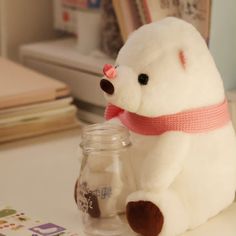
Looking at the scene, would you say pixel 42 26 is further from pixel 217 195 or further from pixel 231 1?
pixel 217 195

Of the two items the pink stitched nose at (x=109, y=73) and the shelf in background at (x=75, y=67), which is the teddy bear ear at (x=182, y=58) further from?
the shelf in background at (x=75, y=67)

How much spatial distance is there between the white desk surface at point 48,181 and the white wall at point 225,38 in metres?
0.23

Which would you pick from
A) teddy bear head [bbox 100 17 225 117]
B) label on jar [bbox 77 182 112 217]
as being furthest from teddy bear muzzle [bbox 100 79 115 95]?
label on jar [bbox 77 182 112 217]

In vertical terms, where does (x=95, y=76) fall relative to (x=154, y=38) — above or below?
below

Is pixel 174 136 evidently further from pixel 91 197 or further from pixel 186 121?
pixel 91 197

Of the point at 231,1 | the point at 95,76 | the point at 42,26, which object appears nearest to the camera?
the point at 231,1

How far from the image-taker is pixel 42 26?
5.59 feet

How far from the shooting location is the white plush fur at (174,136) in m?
0.86

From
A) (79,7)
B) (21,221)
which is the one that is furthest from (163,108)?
(79,7)

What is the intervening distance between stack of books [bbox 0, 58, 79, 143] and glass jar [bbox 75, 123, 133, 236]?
403mm

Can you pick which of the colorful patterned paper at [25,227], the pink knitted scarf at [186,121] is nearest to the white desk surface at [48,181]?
the colorful patterned paper at [25,227]

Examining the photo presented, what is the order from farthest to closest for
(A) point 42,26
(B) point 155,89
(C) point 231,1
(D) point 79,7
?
1. (A) point 42,26
2. (D) point 79,7
3. (C) point 231,1
4. (B) point 155,89

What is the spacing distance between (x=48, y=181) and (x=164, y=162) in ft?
0.95

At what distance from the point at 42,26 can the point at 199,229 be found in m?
0.92
